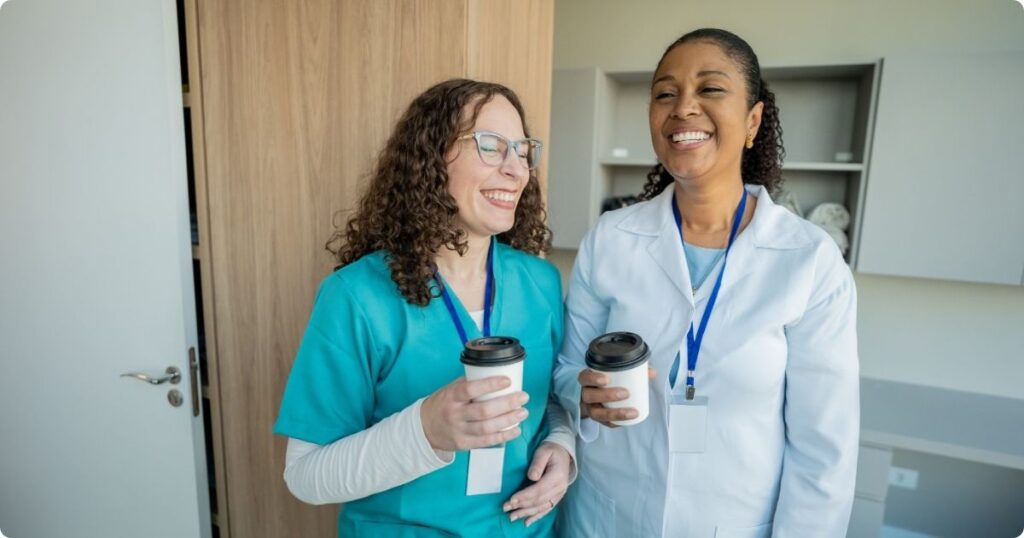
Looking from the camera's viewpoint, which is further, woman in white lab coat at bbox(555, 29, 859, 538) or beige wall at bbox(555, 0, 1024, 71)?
beige wall at bbox(555, 0, 1024, 71)

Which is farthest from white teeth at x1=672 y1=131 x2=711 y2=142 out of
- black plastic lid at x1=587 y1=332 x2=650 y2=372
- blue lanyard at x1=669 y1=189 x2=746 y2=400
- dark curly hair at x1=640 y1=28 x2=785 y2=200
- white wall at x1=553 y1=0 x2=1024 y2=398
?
white wall at x1=553 y1=0 x2=1024 y2=398

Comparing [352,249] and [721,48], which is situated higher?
[721,48]

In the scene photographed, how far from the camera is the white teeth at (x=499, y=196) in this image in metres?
1.14

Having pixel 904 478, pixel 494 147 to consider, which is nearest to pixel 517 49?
pixel 494 147

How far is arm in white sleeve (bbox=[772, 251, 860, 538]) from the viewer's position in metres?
1.12

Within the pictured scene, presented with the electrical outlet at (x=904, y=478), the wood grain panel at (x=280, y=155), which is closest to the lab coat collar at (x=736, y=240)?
the wood grain panel at (x=280, y=155)

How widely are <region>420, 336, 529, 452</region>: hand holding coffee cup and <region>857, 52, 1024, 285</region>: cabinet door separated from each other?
2207mm

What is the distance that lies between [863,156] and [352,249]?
2.28 m

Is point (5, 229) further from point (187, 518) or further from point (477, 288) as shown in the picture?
point (477, 288)

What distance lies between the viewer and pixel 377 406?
1107mm

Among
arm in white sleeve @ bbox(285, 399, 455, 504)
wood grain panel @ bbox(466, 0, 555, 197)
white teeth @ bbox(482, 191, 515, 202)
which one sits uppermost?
wood grain panel @ bbox(466, 0, 555, 197)

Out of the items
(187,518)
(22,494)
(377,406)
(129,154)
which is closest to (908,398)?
(377,406)

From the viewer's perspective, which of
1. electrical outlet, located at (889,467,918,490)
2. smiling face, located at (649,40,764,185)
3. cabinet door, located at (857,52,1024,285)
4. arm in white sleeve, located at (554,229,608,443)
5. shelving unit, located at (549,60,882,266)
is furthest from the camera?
electrical outlet, located at (889,467,918,490)

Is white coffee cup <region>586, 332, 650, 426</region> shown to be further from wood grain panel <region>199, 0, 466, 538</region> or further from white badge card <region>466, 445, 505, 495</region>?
wood grain panel <region>199, 0, 466, 538</region>
